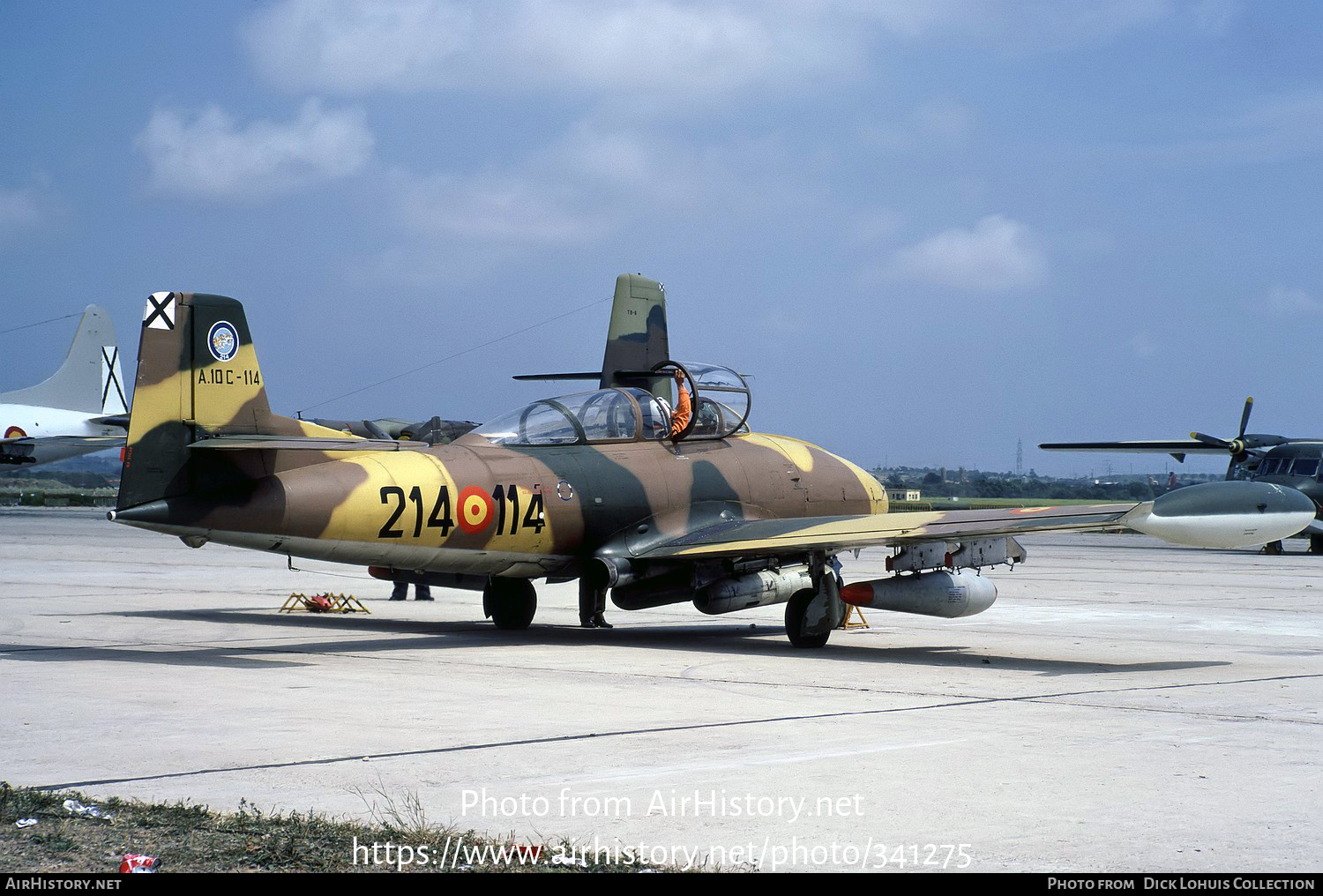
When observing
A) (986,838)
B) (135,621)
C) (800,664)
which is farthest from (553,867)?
(135,621)

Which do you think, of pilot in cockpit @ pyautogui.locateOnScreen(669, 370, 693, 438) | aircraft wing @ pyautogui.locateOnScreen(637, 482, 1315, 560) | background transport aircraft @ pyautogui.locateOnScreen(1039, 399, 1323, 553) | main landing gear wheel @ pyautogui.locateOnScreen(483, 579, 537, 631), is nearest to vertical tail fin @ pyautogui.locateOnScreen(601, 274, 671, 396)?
pilot in cockpit @ pyautogui.locateOnScreen(669, 370, 693, 438)

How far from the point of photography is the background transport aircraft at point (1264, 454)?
39062 millimetres

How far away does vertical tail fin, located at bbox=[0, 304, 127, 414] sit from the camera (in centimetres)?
6309

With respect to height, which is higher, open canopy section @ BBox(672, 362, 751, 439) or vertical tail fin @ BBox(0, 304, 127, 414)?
vertical tail fin @ BBox(0, 304, 127, 414)

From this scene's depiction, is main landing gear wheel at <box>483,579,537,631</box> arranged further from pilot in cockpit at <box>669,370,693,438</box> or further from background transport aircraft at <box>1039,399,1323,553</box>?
background transport aircraft at <box>1039,399,1323,553</box>

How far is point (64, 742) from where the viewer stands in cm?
793

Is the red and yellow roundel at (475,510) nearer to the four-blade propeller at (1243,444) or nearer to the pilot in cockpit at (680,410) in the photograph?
the pilot in cockpit at (680,410)

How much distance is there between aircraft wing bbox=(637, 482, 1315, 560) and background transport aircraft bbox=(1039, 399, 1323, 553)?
81.1ft

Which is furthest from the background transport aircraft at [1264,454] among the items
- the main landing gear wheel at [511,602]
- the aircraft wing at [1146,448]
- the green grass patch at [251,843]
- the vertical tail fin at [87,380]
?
the vertical tail fin at [87,380]

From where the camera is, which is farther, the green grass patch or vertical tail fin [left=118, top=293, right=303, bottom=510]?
vertical tail fin [left=118, top=293, right=303, bottom=510]

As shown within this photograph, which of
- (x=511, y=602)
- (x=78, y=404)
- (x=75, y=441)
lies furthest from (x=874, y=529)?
(x=78, y=404)

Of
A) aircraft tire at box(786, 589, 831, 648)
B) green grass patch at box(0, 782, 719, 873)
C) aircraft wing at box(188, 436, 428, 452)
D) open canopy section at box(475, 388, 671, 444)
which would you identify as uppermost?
open canopy section at box(475, 388, 671, 444)

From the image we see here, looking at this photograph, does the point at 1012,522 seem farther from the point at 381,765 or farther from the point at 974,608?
the point at 381,765
